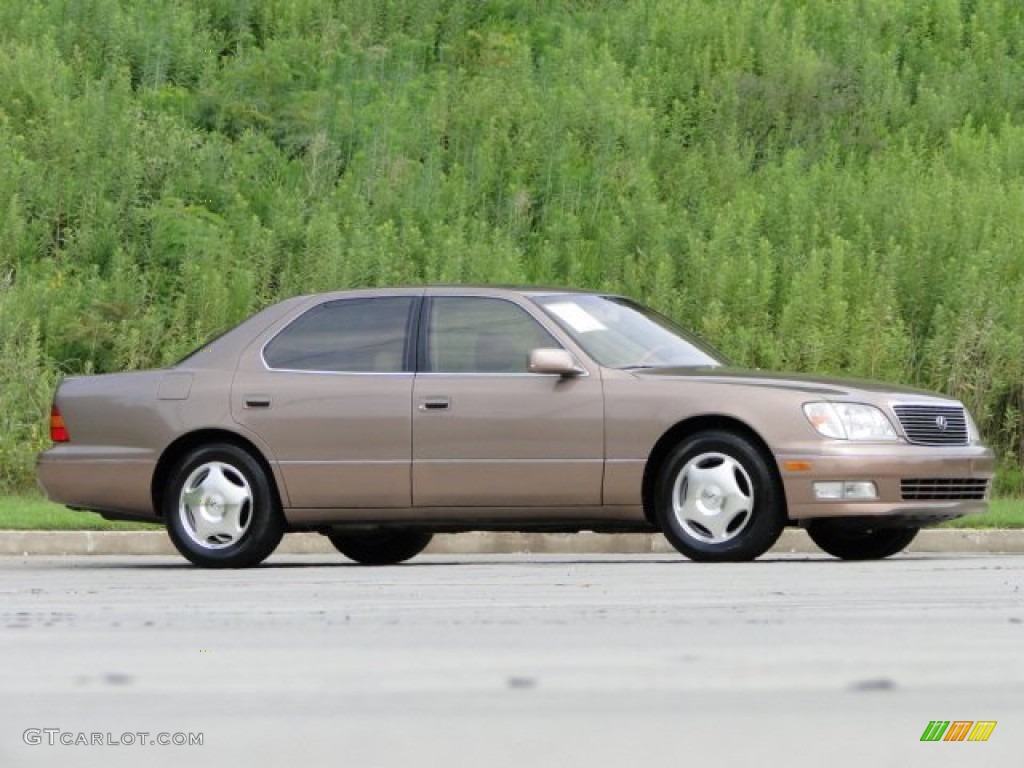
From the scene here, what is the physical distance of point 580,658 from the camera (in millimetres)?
7758

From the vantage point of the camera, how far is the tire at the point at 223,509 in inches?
529

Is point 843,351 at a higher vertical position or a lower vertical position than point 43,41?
lower

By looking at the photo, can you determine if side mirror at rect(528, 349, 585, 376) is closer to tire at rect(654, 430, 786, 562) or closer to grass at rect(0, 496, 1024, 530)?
tire at rect(654, 430, 786, 562)

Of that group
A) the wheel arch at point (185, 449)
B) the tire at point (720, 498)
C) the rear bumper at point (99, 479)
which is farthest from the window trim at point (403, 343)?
the tire at point (720, 498)

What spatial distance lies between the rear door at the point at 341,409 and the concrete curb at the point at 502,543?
281cm

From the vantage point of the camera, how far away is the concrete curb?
15.9 m

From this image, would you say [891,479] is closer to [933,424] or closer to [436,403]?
[933,424]

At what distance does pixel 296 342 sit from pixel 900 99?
742 inches

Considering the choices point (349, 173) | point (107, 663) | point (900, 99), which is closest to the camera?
point (107, 663)

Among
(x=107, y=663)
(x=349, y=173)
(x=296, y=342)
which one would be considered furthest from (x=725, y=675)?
(x=349, y=173)

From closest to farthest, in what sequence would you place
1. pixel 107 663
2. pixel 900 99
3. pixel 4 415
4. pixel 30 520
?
pixel 107 663
pixel 30 520
pixel 4 415
pixel 900 99

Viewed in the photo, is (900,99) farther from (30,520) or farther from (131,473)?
(131,473)

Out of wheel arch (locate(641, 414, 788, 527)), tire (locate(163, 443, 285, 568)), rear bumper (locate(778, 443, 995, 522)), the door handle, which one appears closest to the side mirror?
the door handle

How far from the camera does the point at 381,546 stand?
14.8 metres
